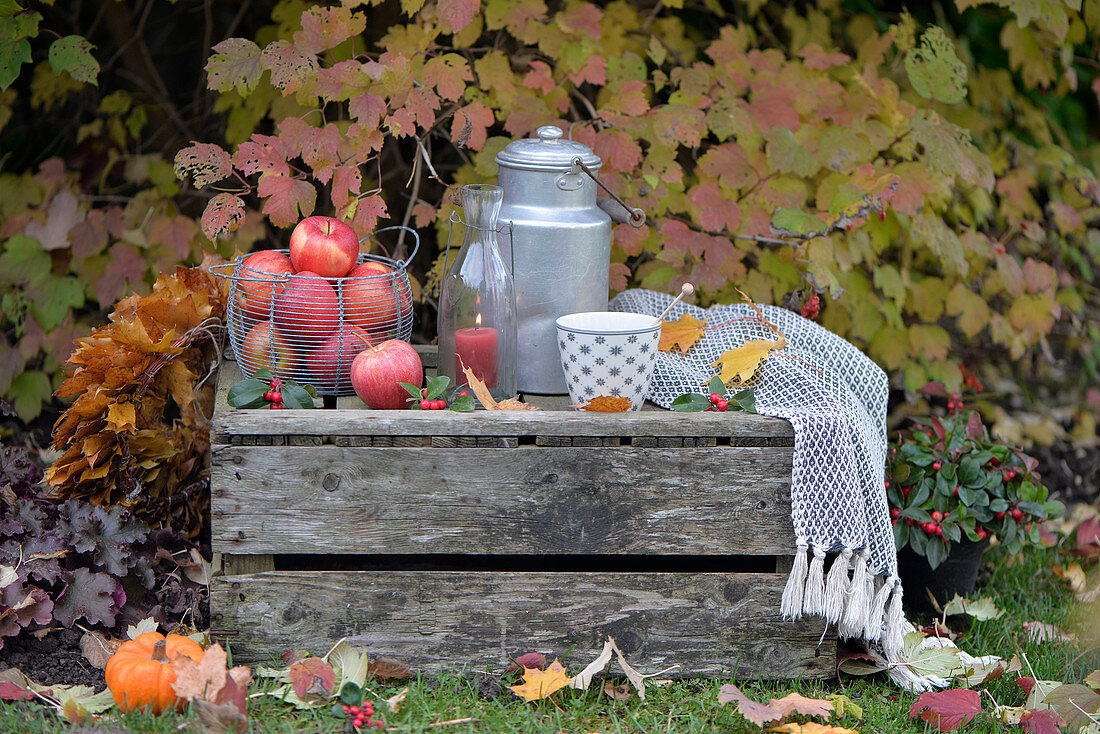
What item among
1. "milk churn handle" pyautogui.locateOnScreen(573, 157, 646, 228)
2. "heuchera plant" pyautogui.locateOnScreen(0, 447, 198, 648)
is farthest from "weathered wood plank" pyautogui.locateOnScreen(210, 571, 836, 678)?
"milk churn handle" pyautogui.locateOnScreen(573, 157, 646, 228)

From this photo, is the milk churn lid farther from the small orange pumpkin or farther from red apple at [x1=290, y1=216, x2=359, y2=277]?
the small orange pumpkin

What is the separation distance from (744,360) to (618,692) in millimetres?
676

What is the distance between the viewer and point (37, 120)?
2.88 metres

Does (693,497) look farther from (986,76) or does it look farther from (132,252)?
(986,76)

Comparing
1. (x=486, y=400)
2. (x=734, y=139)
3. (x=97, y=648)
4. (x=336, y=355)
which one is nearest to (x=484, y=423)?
(x=486, y=400)

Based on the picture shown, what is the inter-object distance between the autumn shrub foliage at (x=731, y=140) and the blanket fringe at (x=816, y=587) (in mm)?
783

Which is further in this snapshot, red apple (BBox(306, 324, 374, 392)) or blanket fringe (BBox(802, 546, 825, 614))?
red apple (BBox(306, 324, 374, 392))

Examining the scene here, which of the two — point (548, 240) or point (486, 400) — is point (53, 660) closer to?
point (486, 400)

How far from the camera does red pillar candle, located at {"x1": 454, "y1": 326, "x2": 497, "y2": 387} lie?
1.79 m

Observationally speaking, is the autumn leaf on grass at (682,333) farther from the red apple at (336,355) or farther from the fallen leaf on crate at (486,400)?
the red apple at (336,355)

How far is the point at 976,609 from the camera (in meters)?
2.11

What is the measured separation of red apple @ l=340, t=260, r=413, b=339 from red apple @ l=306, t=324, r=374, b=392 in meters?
0.03

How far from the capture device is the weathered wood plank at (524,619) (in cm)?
169

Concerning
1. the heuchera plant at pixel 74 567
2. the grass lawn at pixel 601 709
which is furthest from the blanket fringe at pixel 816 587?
the heuchera plant at pixel 74 567
